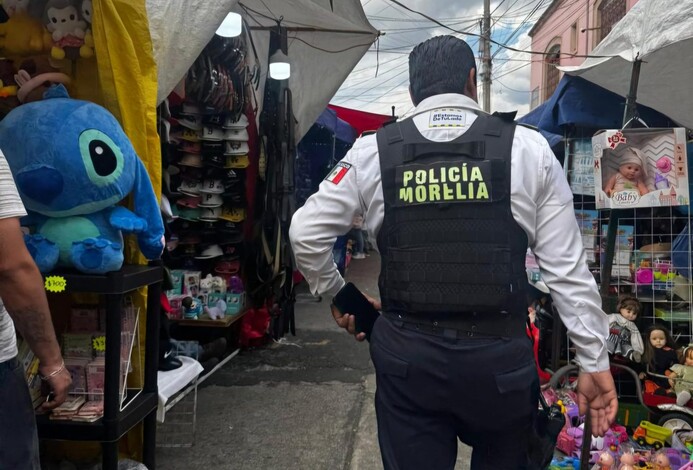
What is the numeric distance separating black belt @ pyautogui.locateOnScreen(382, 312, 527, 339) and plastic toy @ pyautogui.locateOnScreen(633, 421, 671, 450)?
6.36 feet

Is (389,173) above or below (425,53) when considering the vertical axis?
below

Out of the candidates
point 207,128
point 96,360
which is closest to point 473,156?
point 96,360

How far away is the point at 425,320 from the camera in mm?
1703

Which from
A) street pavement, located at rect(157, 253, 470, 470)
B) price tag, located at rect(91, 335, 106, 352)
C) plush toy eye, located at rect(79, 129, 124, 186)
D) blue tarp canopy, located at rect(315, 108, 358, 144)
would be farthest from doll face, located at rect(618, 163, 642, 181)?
blue tarp canopy, located at rect(315, 108, 358, 144)

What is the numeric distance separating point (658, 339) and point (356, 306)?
2.29m

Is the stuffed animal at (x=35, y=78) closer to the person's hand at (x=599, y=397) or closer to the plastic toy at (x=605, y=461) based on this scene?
the person's hand at (x=599, y=397)

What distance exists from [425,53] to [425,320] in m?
0.91

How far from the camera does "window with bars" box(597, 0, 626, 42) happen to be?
12.5 meters

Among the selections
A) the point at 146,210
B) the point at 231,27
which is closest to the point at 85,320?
the point at 146,210

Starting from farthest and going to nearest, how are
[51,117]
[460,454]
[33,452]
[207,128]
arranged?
[207,128], [460,454], [51,117], [33,452]

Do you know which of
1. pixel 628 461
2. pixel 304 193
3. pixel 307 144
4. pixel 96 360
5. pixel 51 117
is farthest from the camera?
pixel 307 144

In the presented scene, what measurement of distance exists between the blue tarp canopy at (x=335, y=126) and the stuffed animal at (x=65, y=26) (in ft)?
13.1

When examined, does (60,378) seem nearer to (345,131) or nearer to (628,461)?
(628,461)

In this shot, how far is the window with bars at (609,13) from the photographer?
40.9ft
